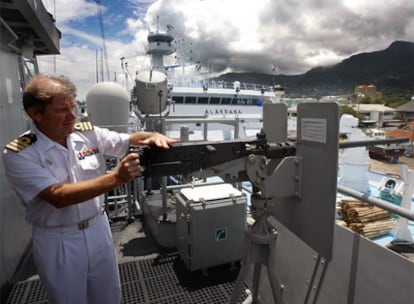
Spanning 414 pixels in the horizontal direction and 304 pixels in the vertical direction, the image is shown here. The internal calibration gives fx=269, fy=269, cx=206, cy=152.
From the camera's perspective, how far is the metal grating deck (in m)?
2.12

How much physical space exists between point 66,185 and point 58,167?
24cm

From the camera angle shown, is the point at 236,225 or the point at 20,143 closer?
the point at 20,143

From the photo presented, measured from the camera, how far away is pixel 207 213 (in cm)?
233

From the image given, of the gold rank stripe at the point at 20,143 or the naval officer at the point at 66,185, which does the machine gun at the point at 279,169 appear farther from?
the gold rank stripe at the point at 20,143

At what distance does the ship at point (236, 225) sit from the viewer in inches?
46.0

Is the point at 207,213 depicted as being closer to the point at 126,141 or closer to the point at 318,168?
the point at 126,141

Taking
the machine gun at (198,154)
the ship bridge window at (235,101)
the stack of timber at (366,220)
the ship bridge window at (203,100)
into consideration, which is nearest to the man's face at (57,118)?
the machine gun at (198,154)

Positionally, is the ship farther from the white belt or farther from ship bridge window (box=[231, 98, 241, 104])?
ship bridge window (box=[231, 98, 241, 104])

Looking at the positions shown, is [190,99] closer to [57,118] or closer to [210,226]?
[210,226]

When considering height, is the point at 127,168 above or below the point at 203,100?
below

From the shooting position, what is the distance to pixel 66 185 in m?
0.99

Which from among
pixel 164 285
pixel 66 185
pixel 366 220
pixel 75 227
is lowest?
pixel 366 220

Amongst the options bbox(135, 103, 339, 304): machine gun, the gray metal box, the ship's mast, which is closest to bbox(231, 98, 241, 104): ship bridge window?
the ship's mast

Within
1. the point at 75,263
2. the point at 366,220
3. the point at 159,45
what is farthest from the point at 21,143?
the point at 159,45
